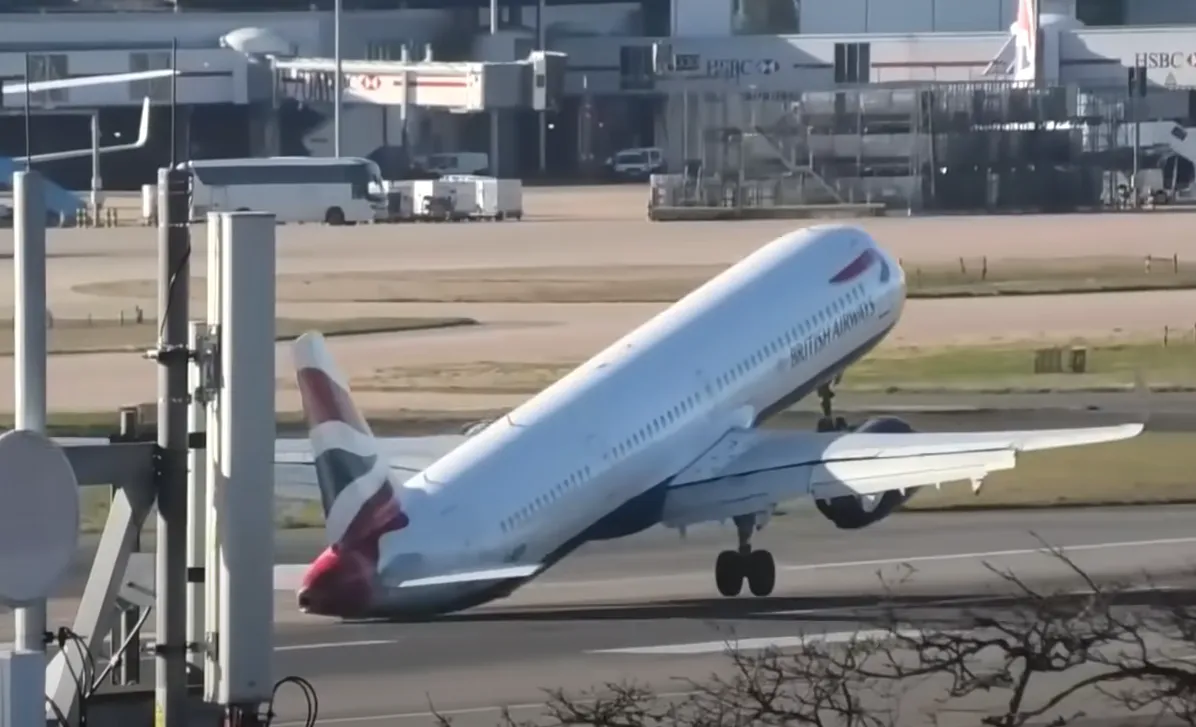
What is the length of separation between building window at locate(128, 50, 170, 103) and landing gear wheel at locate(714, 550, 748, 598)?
11042 cm

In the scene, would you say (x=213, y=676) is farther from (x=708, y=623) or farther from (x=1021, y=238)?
(x=1021, y=238)

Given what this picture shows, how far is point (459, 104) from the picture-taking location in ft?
504

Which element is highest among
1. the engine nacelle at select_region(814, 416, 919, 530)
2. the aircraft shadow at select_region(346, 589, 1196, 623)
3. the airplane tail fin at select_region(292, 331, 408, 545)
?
the airplane tail fin at select_region(292, 331, 408, 545)

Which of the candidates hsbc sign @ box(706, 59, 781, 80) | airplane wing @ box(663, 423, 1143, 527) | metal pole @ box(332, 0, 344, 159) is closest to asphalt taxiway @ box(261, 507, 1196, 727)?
airplane wing @ box(663, 423, 1143, 527)

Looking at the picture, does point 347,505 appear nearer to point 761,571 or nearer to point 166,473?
point 761,571

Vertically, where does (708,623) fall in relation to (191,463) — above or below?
below

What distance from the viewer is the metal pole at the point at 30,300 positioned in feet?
→ 47.8

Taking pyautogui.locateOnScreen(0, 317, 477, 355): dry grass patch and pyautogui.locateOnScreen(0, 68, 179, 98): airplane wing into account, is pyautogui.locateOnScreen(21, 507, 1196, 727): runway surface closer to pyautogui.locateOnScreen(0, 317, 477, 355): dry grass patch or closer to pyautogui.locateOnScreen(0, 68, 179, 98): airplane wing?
pyautogui.locateOnScreen(0, 317, 477, 355): dry grass patch

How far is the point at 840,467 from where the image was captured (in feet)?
118

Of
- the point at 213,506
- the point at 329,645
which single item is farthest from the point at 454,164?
the point at 213,506

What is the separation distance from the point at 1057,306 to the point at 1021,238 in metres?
26.2

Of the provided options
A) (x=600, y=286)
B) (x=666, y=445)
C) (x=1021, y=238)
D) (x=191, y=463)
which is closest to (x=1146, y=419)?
(x=666, y=445)

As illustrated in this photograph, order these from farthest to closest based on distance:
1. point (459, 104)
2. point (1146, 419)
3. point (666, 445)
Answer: point (459, 104) → point (1146, 419) → point (666, 445)

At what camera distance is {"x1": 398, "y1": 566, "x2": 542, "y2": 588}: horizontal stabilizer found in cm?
3027
